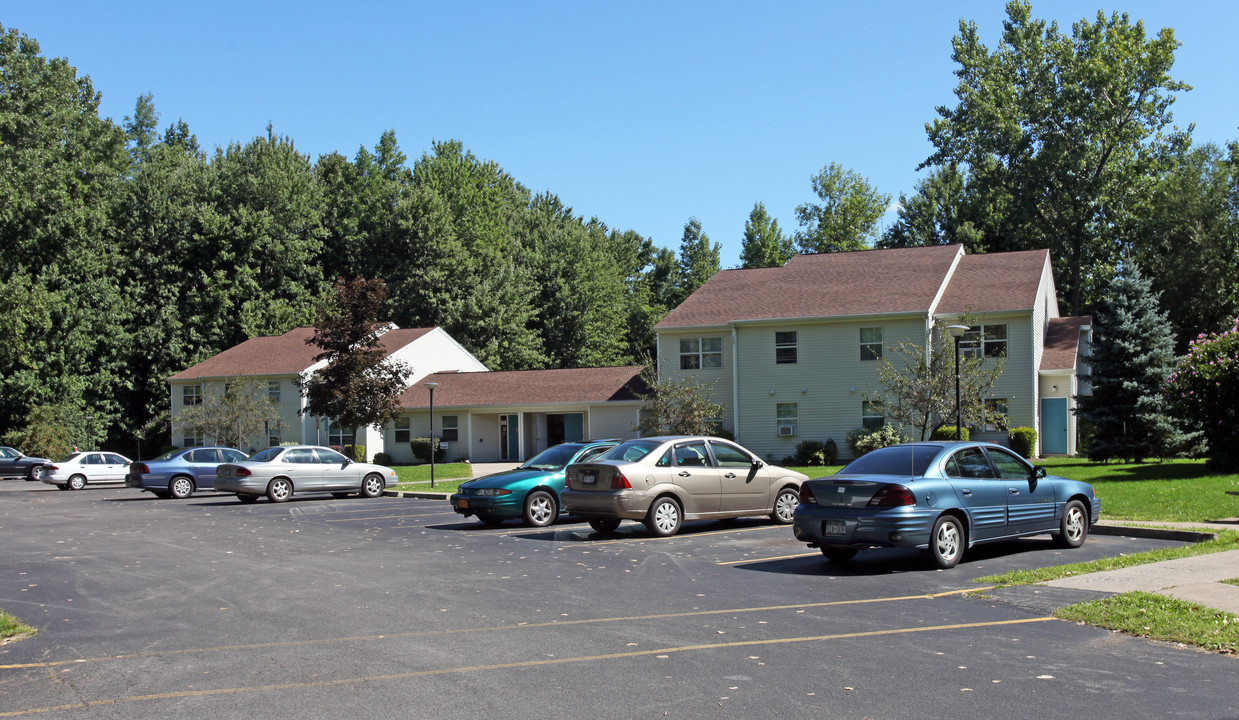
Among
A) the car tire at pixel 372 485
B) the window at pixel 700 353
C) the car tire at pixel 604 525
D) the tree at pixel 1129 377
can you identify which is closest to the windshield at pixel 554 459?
the car tire at pixel 604 525

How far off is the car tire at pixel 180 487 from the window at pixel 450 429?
18251 mm

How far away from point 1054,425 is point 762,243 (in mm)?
37850

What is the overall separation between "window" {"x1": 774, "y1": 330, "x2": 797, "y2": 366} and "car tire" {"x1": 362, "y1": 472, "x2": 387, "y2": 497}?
16.6m

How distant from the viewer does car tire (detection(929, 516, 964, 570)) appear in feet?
40.1


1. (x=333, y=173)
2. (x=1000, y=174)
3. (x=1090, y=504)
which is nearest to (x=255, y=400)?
(x=333, y=173)

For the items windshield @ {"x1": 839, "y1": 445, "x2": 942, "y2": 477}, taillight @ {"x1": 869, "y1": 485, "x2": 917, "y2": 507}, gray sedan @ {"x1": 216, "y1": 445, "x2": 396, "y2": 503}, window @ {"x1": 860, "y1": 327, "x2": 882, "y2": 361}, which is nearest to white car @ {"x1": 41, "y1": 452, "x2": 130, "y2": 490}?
gray sedan @ {"x1": 216, "y1": 445, "x2": 396, "y2": 503}

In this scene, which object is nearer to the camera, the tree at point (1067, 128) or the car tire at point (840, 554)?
the car tire at point (840, 554)

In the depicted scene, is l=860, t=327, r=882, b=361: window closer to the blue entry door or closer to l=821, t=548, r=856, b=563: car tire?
the blue entry door

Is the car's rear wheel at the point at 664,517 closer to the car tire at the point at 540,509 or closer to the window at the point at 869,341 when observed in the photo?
the car tire at the point at 540,509

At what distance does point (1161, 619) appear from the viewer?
8.65m

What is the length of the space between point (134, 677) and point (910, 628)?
6.14m

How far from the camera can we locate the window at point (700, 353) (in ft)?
133

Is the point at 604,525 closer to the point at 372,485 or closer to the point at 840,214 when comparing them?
the point at 372,485

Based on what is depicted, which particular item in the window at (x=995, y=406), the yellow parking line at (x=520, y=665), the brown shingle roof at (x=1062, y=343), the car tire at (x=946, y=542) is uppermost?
the brown shingle roof at (x=1062, y=343)
